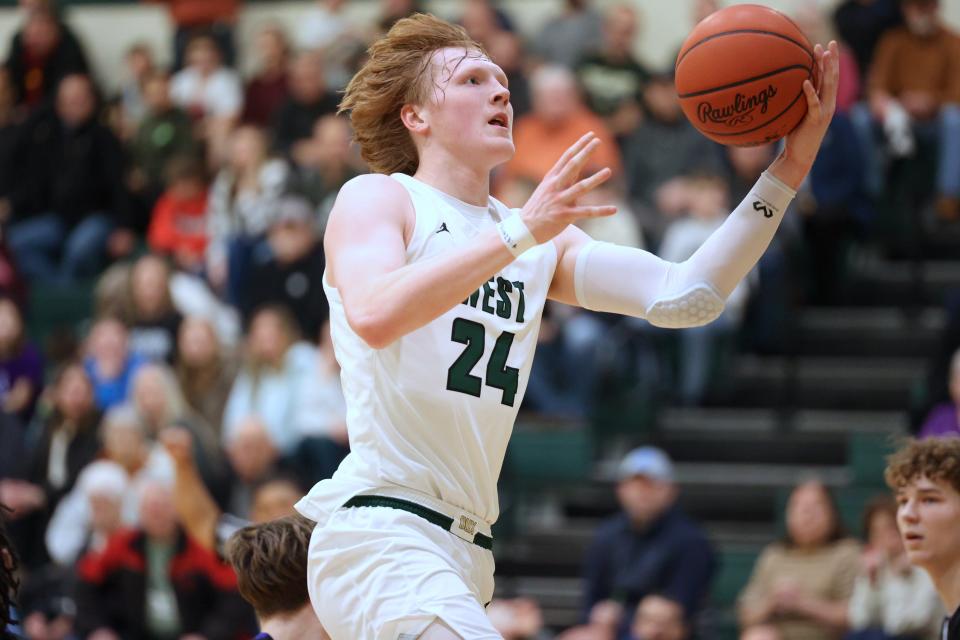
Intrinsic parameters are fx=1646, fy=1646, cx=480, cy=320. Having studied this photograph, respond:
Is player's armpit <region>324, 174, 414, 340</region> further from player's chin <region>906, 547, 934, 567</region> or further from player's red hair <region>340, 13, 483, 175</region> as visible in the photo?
player's chin <region>906, 547, 934, 567</region>

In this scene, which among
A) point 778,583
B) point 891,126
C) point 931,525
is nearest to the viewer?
point 931,525

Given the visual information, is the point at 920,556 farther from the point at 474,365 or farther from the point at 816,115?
the point at 474,365

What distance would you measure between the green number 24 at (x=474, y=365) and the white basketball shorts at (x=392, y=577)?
15.5 inches

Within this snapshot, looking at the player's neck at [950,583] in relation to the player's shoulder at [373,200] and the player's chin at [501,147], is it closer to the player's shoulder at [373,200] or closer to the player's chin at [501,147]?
the player's chin at [501,147]

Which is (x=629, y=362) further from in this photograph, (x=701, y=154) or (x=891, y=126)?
(x=891, y=126)

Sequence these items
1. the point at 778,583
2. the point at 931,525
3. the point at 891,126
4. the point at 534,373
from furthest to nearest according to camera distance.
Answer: the point at 891,126
the point at 534,373
the point at 778,583
the point at 931,525

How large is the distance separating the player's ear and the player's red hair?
0.9 inches

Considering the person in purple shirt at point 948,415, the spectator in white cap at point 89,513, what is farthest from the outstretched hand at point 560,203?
the spectator in white cap at point 89,513

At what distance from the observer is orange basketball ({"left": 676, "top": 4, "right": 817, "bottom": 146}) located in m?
4.71

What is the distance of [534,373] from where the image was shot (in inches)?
450

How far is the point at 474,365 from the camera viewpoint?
180 inches

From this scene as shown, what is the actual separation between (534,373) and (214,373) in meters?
2.41

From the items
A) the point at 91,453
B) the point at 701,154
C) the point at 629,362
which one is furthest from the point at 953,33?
the point at 91,453

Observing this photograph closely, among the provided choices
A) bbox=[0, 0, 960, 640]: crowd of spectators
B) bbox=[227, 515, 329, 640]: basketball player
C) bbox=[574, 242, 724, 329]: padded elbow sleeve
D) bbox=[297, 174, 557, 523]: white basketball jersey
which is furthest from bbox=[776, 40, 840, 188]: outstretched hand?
bbox=[0, 0, 960, 640]: crowd of spectators
